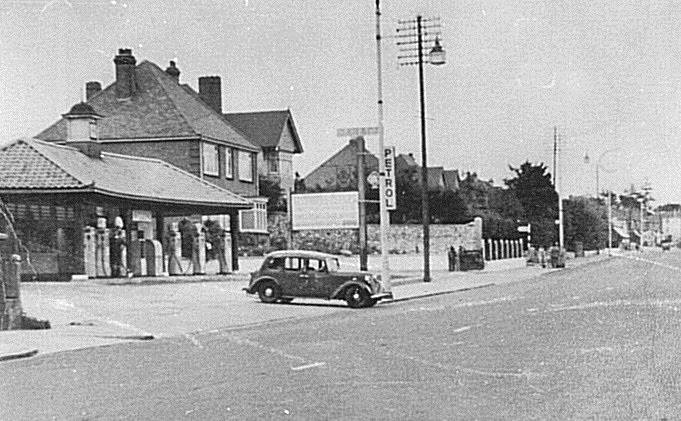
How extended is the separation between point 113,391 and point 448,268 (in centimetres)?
4227

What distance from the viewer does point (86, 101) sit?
29.1 m

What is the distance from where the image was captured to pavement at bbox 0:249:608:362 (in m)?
18.4

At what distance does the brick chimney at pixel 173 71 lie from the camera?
82.1 feet

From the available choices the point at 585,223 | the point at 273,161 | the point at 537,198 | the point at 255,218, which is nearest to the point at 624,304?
the point at 273,161

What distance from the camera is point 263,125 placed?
2712cm

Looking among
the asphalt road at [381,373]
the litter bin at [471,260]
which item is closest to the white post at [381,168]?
the asphalt road at [381,373]

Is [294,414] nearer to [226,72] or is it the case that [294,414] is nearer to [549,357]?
[549,357]

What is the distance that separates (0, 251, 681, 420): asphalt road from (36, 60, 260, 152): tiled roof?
27.9 feet

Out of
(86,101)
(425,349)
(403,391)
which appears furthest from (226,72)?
(403,391)

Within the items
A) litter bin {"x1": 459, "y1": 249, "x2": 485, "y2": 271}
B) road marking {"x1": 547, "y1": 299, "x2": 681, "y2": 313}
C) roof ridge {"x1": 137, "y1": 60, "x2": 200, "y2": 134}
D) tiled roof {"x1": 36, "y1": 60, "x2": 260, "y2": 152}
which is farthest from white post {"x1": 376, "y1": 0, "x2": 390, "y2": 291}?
litter bin {"x1": 459, "y1": 249, "x2": 485, "y2": 271}

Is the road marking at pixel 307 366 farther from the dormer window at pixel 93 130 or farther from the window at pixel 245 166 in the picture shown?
the dormer window at pixel 93 130

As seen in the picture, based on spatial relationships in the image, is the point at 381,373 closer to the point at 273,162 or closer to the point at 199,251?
the point at 273,162

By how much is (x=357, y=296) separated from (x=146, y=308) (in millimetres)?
4886

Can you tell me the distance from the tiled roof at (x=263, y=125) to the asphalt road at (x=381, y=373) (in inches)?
279
